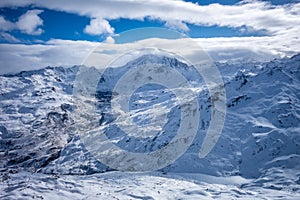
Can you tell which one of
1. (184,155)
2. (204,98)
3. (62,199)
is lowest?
(184,155)

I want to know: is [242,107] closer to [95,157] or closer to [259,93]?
[259,93]

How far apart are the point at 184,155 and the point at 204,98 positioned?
5671 centimetres

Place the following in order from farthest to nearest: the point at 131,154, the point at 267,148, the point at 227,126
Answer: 1. the point at 131,154
2. the point at 227,126
3. the point at 267,148

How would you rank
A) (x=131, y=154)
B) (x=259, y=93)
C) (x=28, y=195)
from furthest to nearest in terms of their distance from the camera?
(x=259, y=93), (x=131, y=154), (x=28, y=195)

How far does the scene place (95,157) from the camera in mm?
190000

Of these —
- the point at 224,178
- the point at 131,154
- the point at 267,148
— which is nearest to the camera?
the point at 224,178

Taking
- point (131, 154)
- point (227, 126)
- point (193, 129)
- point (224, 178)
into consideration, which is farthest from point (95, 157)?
point (224, 178)

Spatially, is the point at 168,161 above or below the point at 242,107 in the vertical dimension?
below

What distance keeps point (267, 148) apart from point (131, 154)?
66.5m

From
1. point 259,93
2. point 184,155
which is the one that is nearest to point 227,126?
point 184,155

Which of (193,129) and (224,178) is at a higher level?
(193,129)

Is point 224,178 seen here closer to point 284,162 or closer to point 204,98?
point 284,162

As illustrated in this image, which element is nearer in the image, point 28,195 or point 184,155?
point 28,195

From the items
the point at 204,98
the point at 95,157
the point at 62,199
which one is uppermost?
the point at 204,98
